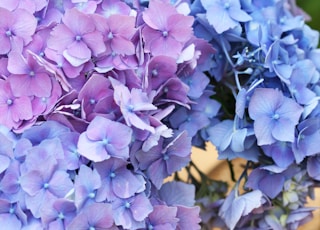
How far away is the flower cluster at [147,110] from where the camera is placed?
0.45 m

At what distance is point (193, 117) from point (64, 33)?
13cm

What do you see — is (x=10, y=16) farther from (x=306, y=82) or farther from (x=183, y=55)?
(x=306, y=82)

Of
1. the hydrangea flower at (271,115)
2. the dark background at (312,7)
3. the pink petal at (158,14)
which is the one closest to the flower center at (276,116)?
the hydrangea flower at (271,115)

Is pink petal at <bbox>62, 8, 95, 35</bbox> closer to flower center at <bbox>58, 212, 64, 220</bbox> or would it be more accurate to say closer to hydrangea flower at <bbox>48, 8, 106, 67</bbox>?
hydrangea flower at <bbox>48, 8, 106, 67</bbox>

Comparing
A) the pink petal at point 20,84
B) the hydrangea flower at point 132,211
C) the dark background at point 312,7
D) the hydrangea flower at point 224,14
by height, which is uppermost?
the hydrangea flower at point 224,14

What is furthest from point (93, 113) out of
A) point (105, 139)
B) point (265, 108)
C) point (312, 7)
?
point (312, 7)

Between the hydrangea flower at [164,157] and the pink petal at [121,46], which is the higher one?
the pink petal at [121,46]

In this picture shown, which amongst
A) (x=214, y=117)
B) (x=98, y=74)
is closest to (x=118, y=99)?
(x=98, y=74)

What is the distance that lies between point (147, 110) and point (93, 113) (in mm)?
Result: 39

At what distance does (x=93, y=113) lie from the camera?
18.6 inches

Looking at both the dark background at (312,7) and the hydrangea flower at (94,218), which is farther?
the dark background at (312,7)

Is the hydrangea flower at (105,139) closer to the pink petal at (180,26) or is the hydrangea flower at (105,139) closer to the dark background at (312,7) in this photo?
the pink petal at (180,26)

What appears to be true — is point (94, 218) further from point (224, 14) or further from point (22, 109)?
point (224, 14)

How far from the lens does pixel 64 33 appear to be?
48cm
